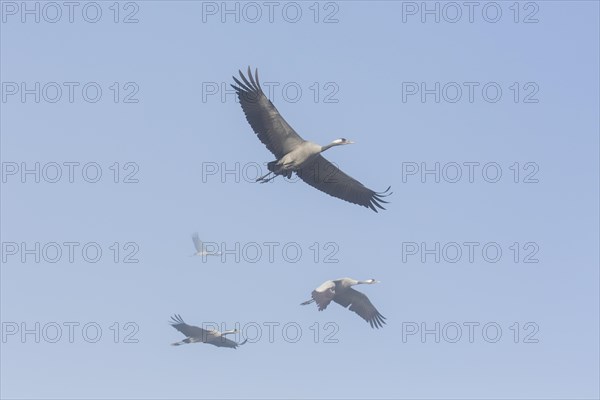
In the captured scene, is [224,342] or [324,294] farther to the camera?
[224,342]

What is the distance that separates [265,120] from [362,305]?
1659 cm

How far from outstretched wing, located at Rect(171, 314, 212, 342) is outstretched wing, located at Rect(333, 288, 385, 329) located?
630 centimetres

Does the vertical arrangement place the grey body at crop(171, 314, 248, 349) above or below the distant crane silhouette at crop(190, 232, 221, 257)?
below

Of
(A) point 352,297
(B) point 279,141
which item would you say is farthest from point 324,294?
(B) point 279,141

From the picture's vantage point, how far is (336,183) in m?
44.4

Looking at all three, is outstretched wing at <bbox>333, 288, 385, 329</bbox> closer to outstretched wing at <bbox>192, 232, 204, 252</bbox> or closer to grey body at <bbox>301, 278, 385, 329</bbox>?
grey body at <bbox>301, 278, 385, 329</bbox>

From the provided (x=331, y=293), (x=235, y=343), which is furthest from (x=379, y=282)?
(x=235, y=343)

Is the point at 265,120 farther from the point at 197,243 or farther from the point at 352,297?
the point at 197,243

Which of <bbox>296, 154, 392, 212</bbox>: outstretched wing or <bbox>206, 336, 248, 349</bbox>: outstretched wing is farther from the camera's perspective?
<bbox>206, 336, 248, 349</bbox>: outstretched wing

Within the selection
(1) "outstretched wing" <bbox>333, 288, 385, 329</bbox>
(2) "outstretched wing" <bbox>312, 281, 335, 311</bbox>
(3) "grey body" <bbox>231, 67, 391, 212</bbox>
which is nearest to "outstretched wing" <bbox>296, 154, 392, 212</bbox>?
(3) "grey body" <bbox>231, 67, 391, 212</bbox>

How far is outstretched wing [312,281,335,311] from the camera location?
49500mm

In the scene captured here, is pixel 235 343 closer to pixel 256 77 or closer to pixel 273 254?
pixel 273 254

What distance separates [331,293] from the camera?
51000 millimetres

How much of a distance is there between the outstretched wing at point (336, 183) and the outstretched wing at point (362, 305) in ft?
32.5
